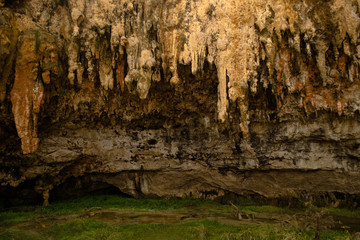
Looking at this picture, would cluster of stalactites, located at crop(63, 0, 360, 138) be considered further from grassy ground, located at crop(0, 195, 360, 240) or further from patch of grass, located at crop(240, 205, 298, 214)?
patch of grass, located at crop(240, 205, 298, 214)

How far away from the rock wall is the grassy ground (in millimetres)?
1529

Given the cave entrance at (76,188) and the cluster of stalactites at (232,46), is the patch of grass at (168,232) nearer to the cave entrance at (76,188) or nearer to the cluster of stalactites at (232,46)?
the cluster of stalactites at (232,46)

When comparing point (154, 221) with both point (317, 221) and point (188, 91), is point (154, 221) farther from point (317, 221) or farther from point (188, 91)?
point (317, 221)

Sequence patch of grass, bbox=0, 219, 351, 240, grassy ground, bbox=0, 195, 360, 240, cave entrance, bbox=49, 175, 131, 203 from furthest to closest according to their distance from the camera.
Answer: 1. cave entrance, bbox=49, 175, 131, 203
2. grassy ground, bbox=0, 195, 360, 240
3. patch of grass, bbox=0, 219, 351, 240

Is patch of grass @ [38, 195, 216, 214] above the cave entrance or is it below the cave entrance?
below

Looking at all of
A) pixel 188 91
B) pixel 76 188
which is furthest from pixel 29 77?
pixel 76 188

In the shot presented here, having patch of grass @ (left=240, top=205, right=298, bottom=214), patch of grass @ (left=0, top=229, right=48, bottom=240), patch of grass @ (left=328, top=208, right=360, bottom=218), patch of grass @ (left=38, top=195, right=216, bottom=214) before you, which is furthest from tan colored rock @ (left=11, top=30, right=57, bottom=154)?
patch of grass @ (left=328, top=208, right=360, bottom=218)

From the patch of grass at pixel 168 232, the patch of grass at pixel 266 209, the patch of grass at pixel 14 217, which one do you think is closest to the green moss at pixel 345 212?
the patch of grass at pixel 266 209

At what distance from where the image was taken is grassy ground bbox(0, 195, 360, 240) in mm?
9594

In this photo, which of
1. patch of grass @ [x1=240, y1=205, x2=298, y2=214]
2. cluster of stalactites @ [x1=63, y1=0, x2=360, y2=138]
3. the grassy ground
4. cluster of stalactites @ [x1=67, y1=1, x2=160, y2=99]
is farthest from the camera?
patch of grass @ [x1=240, y1=205, x2=298, y2=214]

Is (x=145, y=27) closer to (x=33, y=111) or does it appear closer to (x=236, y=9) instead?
(x=236, y=9)

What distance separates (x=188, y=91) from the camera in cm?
1284

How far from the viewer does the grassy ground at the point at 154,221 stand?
9594 mm

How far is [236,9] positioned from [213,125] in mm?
5453
